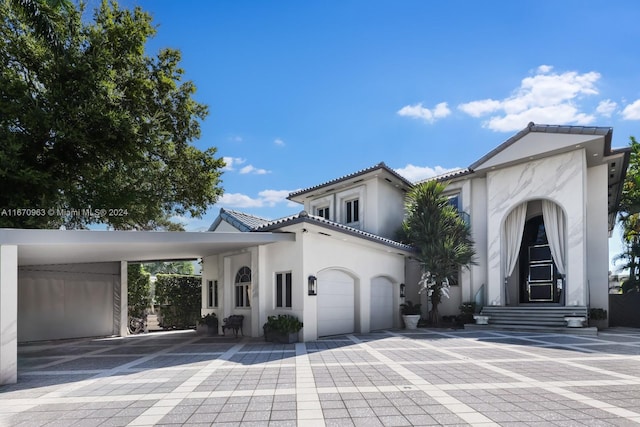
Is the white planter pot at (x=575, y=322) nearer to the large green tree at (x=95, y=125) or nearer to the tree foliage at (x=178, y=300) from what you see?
the large green tree at (x=95, y=125)

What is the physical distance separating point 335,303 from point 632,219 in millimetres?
18450

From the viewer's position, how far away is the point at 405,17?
10891 millimetres

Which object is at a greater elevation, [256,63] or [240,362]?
[256,63]

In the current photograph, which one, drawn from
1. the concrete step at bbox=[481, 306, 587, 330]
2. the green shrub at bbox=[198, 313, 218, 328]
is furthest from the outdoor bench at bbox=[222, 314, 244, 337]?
the concrete step at bbox=[481, 306, 587, 330]

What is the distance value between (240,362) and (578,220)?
13.1m

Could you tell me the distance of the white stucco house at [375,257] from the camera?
12.3 metres

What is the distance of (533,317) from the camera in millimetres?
14703

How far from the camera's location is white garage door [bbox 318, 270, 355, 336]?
501 inches

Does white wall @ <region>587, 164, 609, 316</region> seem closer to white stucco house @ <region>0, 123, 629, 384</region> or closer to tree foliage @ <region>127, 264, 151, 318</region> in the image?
white stucco house @ <region>0, 123, 629, 384</region>

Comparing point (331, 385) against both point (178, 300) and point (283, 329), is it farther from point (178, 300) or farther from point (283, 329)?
point (178, 300)

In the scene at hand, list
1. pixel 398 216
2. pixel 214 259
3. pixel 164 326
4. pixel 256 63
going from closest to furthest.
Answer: pixel 256 63
pixel 214 259
pixel 164 326
pixel 398 216

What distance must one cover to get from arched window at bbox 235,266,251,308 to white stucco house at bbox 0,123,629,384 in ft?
0.19

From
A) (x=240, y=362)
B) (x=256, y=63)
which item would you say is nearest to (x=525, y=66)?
(x=256, y=63)

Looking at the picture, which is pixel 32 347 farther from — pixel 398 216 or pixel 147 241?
pixel 398 216
